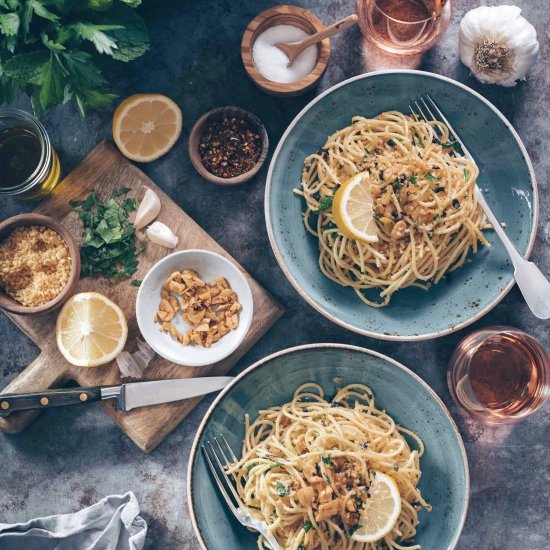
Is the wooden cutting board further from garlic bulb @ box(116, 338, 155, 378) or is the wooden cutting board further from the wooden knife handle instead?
the wooden knife handle

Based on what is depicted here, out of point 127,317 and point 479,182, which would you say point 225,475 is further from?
point 479,182

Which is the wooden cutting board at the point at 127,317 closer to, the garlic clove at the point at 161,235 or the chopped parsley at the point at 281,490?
the garlic clove at the point at 161,235

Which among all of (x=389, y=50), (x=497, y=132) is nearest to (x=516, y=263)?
(x=497, y=132)

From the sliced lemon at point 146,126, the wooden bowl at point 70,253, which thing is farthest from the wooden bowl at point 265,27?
the wooden bowl at point 70,253

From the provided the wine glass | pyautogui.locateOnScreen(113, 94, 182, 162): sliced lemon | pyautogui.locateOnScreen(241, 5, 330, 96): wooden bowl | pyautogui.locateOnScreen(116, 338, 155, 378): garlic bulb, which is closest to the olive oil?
pyautogui.locateOnScreen(113, 94, 182, 162): sliced lemon

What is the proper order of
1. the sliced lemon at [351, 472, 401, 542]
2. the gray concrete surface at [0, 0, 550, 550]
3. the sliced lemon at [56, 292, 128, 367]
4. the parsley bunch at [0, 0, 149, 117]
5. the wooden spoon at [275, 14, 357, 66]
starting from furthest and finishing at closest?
the gray concrete surface at [0, 0, 550, 550] < the sliced lemon at [56, 292, 128, 367] < the wooden spoon at [275, 14, 357, 66] < the sliced lemon at [351, 472, 401, 542] < the parsley bunch at [0, 0, 149, 117]
